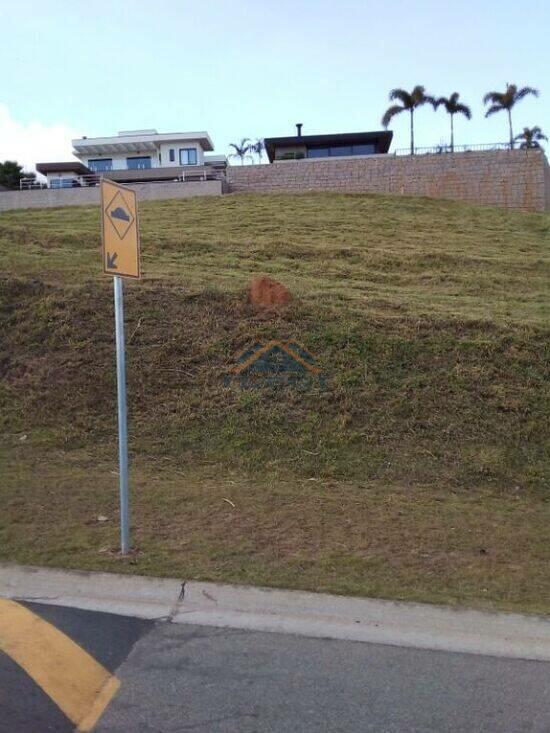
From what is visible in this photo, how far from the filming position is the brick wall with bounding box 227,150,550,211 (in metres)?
25.9

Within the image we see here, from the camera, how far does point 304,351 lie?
29.5ft

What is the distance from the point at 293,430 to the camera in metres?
7.76

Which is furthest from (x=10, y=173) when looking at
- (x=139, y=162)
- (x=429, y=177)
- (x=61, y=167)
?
(x=429, y=177)

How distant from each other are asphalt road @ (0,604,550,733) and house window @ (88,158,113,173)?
60.6m

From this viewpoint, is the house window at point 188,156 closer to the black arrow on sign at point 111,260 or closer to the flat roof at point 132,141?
the flat roof at point 132,141

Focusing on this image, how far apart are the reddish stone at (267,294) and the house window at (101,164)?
54.1 meters

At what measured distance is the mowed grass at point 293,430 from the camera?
17.1 ft

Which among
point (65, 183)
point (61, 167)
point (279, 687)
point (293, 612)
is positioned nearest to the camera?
point (279, 687)

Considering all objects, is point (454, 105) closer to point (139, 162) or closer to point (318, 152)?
point (318, 152)

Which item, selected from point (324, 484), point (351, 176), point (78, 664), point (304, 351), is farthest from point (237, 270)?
point (351, 176)

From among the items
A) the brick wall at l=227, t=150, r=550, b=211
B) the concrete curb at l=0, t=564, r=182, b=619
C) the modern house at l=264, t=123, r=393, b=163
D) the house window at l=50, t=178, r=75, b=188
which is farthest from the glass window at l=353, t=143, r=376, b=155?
the concrete curb at l=0, t=564, r=182, b=619

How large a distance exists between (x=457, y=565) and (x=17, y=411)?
552cm

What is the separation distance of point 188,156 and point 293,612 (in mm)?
58503

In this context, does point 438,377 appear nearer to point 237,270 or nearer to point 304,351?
point 304,351
